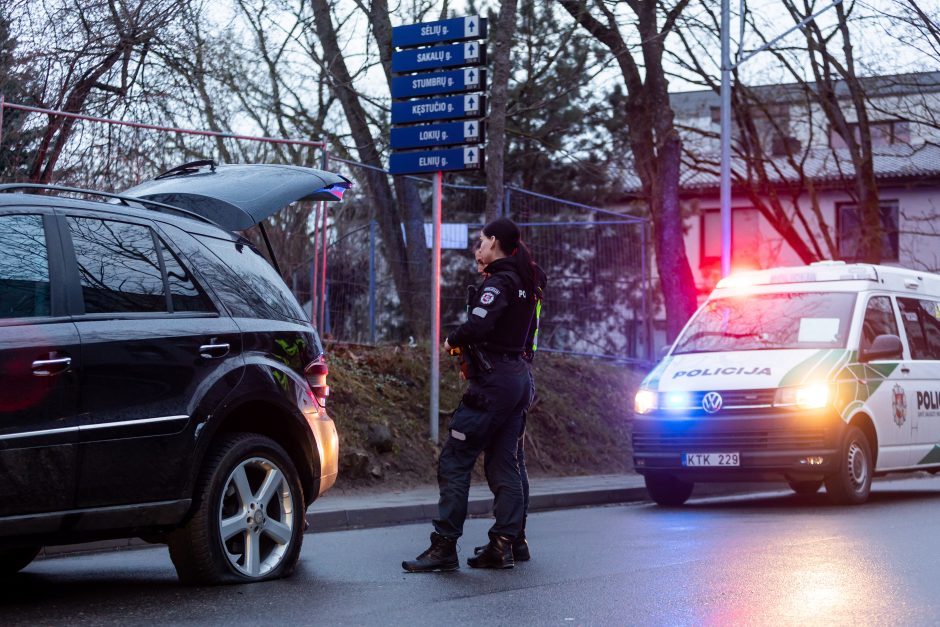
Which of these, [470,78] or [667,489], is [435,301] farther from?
[667,489]

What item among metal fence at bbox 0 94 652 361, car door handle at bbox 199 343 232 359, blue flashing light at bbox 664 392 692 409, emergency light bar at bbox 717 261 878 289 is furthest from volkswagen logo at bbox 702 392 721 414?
car door handle at bbox 199 343 232 359

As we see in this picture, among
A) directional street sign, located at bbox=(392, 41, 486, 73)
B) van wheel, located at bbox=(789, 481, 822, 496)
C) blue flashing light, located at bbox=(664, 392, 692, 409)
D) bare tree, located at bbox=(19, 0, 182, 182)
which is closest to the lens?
bare tree, located at bbox=(19, 0, 182, 182)

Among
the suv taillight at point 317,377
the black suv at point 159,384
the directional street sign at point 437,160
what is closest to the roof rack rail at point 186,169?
the black suv at point 159,384

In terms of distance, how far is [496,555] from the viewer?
750cm

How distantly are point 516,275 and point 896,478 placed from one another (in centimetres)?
1196

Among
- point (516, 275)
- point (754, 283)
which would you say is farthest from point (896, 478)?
point (516, 275)

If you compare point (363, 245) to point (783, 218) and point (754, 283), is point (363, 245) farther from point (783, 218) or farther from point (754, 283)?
point (783, 218)

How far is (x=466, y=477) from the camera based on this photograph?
738 centimetres

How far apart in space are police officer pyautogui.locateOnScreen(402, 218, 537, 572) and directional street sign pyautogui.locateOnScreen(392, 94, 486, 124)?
6.36 m

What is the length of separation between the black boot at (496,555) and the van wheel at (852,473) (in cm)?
492

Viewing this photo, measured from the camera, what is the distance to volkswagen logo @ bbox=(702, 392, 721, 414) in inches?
465

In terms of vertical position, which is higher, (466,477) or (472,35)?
(472,35)

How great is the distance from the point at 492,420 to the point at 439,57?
292 inches

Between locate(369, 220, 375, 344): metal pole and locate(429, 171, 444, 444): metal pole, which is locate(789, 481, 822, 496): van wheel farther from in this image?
locate(369, 220, 375, 344): metal pole
